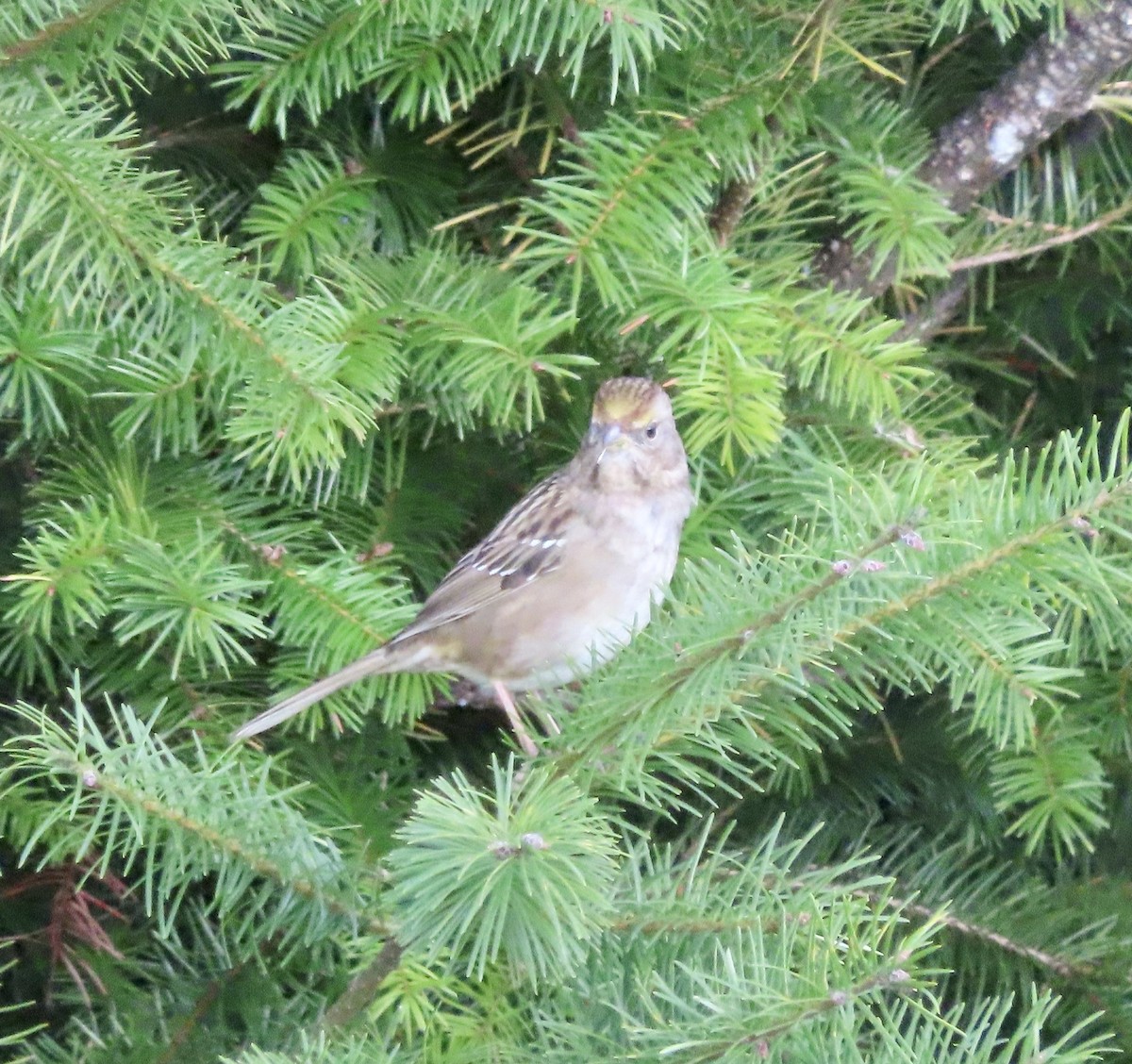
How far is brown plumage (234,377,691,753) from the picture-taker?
169 cm

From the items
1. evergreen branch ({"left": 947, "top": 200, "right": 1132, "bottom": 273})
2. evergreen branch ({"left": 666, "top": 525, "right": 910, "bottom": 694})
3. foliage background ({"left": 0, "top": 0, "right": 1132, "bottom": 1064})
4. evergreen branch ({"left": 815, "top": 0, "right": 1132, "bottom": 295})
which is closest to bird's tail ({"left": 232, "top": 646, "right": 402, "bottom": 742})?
foliage background ({"left": 0, "top": 0, "right": 1132, "bottom": 1064})

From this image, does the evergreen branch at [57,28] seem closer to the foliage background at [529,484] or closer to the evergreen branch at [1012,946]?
the foliage background at [529,484]

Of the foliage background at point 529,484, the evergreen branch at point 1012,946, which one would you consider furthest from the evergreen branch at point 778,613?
the evergreen branch at point 1012,946

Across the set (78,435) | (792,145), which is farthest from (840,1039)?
(792,145)

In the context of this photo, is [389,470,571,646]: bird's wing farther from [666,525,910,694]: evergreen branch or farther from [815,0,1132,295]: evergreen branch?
[666,525,910,694]: evergreen branch

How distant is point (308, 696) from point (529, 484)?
517mm

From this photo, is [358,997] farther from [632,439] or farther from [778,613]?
[632,439]

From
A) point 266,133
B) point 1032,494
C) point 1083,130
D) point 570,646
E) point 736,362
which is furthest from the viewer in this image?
point 570,646

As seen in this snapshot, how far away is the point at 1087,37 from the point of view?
5.23 feet

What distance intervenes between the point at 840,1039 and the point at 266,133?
46.7 inches

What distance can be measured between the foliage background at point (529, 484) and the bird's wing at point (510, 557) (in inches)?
1.8

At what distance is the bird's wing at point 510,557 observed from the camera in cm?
169

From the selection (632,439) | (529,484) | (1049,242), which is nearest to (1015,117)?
(1049,242)

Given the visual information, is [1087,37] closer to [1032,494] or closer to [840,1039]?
[1032,494]
